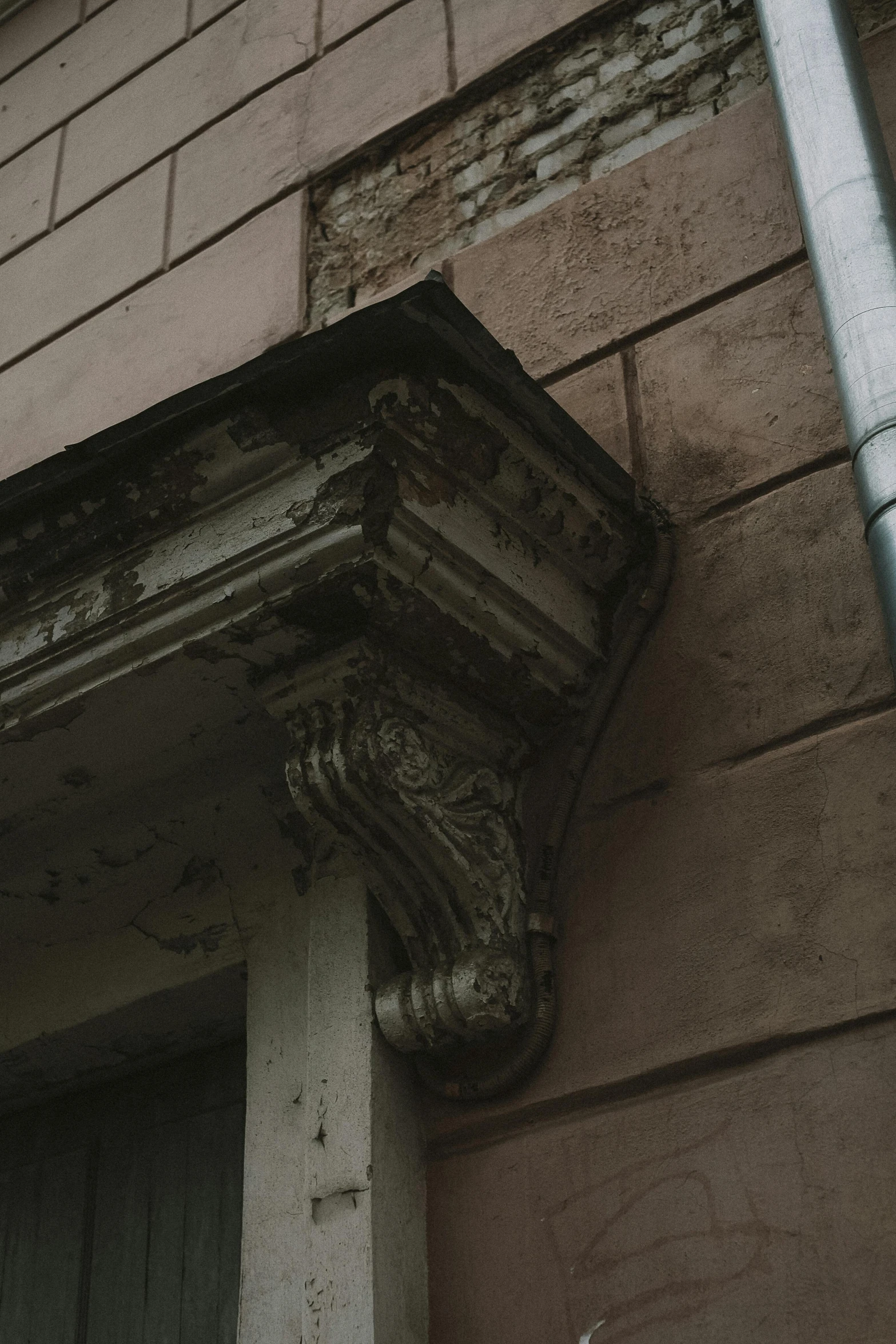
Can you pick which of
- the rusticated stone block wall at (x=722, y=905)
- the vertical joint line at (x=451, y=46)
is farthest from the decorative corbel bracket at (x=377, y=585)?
the vertical joint line at (x=451, y=46)

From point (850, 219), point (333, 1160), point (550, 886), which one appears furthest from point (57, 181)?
point (333, 1160)

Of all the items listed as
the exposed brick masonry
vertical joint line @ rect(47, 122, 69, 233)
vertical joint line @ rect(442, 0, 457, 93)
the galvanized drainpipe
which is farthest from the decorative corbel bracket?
vertical joint line @ rect(47, 122, 69, 233)

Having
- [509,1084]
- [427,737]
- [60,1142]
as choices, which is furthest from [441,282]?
[60,1142]

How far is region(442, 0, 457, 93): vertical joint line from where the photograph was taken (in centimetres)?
298

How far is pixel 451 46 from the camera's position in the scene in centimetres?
303

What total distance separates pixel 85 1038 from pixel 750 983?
1.21 metres

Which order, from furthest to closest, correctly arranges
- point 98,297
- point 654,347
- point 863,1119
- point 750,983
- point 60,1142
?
point 98,297 → point 60,1142 → point 654,347 → point 750,983 → point 863,1119

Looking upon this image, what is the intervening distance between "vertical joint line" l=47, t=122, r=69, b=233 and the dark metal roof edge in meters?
1.59

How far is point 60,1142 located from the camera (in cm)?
275

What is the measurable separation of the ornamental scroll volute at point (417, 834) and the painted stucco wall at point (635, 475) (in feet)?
0.37

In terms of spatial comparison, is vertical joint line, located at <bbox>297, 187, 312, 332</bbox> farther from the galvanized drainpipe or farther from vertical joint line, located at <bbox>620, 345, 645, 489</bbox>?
the galvanized drainpipe

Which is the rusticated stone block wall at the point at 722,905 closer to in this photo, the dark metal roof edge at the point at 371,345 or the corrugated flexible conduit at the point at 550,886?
the corrugated flexible conduit at the point at 550,886

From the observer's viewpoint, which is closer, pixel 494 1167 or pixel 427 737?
pixel 494 1167

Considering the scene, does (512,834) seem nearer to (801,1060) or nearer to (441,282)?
(801,1060)
